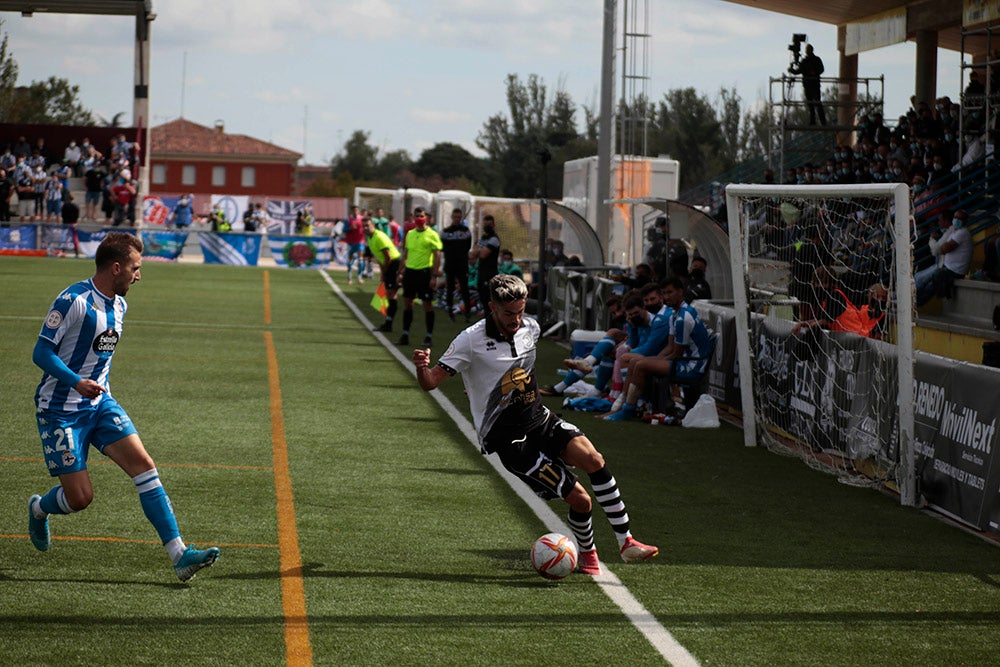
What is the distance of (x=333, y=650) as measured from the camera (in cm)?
597

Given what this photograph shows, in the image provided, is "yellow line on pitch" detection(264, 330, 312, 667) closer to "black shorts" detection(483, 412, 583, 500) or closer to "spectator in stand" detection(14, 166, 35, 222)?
"black shorts" detection(483, 412, 583, 500)

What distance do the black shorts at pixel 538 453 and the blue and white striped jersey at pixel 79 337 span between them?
7.03 feet

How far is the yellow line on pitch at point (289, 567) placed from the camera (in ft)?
19.6

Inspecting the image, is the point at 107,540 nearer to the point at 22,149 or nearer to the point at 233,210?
the point at 22,149

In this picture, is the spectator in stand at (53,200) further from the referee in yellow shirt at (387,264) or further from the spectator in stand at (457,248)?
the referee in yellow shirt at (387,264)

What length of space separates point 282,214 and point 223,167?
142 feet

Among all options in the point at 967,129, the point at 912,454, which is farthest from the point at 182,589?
the point at 967,129

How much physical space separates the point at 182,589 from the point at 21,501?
2457 mm

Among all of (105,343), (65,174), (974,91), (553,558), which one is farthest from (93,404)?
(65,174)

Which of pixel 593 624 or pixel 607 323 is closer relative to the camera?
pixel 593 624

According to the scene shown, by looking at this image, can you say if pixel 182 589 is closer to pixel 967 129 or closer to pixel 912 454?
pixel 912 454

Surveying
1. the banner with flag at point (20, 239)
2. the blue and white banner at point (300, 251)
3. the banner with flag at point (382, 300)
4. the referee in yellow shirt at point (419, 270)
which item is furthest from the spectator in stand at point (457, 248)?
the banner with flag at point (20, 239)

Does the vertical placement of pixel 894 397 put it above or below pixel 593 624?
above

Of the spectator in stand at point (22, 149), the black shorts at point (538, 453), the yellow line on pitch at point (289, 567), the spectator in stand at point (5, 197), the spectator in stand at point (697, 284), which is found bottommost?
the yellow line on pitch at point (289, 567)
